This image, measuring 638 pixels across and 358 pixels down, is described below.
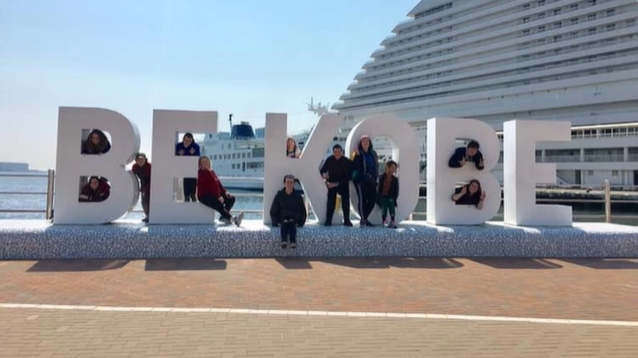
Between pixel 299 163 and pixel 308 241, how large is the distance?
168cm

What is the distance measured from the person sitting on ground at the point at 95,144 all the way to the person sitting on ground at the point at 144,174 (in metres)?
0.57

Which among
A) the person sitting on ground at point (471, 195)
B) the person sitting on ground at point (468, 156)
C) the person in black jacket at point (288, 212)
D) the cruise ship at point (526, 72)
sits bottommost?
the person in black jacket at point (288, 212)

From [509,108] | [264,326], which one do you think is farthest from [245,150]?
[264,326]

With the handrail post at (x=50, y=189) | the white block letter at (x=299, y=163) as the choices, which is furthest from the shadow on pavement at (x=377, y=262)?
the handrail post at (x=50, y=189)

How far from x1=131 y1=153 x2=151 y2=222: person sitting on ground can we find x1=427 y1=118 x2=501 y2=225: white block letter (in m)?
5.40

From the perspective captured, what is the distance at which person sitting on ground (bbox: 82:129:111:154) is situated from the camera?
8.23 meters

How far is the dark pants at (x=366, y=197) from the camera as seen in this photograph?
862cm

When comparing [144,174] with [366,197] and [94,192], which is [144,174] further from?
[366,197]

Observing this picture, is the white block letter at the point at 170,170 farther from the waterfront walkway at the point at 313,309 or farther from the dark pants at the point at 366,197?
the dark pants at the point at 366,197

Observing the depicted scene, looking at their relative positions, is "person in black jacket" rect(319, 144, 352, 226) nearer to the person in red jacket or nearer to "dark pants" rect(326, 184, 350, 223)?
"dark pants" rect(326, 184, 350, 223)

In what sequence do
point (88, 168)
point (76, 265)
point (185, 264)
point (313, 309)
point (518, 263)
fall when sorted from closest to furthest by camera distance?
1. point (313, 309)
2. point (76, 265)
3. point (185, 264)
4. point (518, 263)
5. point (88, 168)

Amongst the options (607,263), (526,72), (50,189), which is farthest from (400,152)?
(526,72)

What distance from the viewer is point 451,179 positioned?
894cm

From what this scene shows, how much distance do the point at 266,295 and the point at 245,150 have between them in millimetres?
56395
